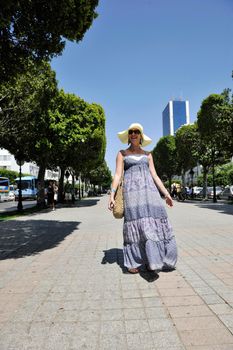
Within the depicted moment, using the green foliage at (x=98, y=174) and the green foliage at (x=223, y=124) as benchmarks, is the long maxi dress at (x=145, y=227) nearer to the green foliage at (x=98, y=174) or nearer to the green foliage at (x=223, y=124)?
the green foliage at (x=223, y=124)

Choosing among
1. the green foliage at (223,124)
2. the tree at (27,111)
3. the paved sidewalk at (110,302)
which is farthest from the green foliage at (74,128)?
the paved sidewalk at (110,302)

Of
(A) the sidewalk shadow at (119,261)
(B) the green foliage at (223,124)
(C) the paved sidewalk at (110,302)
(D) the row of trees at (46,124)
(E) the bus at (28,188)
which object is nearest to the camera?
(C) the paved sidewalk at (110,302)

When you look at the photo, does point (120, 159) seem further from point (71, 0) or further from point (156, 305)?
point (71, 0)

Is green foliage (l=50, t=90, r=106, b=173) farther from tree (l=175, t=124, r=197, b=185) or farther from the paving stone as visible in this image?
the paving stone

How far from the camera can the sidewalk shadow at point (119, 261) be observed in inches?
216

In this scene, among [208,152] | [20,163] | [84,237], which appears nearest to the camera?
[84,237]

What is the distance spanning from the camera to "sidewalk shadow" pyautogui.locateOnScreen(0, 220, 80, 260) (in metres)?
8.17


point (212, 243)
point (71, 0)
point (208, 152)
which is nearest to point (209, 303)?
point (212, 243)

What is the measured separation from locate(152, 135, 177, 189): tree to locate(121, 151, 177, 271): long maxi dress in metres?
64.6

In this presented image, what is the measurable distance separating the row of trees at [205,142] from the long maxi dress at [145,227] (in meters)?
22.8

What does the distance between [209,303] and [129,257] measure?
156cm

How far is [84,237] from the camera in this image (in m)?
10.6

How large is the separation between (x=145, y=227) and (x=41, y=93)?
15726 millimetres

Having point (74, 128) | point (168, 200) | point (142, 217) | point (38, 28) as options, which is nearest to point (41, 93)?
point (74, 128)
